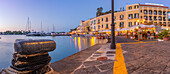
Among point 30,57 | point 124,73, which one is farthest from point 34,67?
point 124,73

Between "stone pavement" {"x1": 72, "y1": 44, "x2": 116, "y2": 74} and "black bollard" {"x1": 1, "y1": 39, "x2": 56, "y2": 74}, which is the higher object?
"black bollard" {"x1": 1, "y1": 39, "x2": 56, "y2": 74}

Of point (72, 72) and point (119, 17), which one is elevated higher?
point (119, 17)

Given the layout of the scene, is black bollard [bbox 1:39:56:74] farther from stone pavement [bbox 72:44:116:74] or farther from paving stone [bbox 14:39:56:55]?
stone pavement [bbox 72:44:116:74]

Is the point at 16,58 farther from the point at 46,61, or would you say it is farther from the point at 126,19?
the point at 126,19

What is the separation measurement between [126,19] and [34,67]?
120ft

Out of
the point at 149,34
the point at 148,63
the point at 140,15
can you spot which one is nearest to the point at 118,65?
the point at 148,63

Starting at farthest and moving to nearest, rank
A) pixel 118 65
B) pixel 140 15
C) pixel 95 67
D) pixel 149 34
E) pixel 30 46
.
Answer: pixel 140 15, pixel 149 34, pixel 118 65, pixel 95 67, pixel 30 46

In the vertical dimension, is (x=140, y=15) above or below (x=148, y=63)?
above

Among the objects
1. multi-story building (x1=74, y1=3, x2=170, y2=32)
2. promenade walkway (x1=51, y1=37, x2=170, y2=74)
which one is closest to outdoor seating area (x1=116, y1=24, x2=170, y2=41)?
promenade walkway (x1=51, y1=37, x2=170, y2=74)

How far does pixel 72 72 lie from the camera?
7.27 feet

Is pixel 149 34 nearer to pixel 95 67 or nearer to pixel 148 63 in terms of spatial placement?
pixel 148 63

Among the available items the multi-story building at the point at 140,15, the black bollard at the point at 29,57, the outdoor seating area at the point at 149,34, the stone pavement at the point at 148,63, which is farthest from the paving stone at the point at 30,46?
the multi-story building at the point at 140,15

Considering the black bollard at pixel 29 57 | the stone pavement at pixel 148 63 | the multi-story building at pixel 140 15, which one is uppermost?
the multi-story building at pixel 140 15

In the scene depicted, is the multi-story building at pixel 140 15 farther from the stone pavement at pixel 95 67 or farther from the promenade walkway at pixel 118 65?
the stone pavement at pixel 95 67
